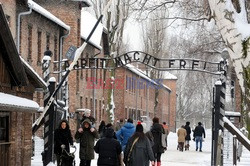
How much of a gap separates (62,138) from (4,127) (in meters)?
3.59

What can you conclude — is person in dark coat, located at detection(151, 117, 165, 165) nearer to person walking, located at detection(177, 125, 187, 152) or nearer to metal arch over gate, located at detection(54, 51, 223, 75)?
metal arch over gate, located at detection(54, 51, 223, 75)

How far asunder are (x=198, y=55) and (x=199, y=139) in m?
6.30

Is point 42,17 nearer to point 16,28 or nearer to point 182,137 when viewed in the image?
point 16,28

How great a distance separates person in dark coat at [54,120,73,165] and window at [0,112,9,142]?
10.7 feet

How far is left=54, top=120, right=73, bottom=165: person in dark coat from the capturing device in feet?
65.8

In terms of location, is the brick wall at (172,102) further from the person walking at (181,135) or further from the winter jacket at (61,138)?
the winter jacket at (61,138)

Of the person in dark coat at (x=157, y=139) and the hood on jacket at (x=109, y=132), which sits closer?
the hood on jacket at (x=109, y=132)

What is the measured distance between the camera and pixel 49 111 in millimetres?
21812

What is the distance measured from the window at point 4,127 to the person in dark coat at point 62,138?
3.26m

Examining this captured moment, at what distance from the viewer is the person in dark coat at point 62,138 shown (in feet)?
65.8

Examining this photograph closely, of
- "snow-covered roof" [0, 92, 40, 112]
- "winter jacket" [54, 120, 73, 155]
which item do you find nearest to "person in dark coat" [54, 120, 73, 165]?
"winter jacket" [54, 120, 73, 155]

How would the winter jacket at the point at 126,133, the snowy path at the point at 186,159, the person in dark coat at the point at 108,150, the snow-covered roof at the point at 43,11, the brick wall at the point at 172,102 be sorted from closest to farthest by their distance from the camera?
the person in dark coat at the point at 108,150, the winter jacket at the point at 126,133, the snowy path at the point at 186,159, the snow-covered roof at the point at 43,11, the brick wall at the point at 172,102

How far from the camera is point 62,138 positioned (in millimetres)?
20156

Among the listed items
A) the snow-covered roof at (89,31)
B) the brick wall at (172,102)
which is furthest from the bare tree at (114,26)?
the brick wall at (172,102)
